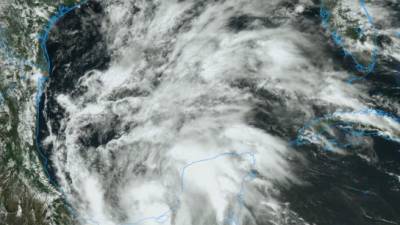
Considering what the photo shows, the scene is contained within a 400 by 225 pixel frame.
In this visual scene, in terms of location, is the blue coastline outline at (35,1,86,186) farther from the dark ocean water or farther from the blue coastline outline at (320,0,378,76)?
the blue coastline outline at (320,0,378,76)

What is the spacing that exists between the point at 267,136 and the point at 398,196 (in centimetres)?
566

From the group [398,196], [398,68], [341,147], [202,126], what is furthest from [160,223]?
[398,68]

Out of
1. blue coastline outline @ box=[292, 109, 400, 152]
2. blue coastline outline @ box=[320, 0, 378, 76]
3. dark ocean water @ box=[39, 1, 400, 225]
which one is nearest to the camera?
dark ocean water @ box=[39, 1, 400, 225]

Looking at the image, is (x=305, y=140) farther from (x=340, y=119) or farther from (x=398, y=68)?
(x=398, y=68)

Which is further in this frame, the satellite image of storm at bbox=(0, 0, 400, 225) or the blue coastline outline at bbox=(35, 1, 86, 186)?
the blue coastline outline at bbox=(35, 1, 86, 186)

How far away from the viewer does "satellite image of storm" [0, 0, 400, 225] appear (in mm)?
14406

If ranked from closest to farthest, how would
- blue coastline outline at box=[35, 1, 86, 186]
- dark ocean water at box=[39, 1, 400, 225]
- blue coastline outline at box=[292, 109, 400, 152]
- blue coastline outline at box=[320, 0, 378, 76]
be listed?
dark ocean water at box=[39, 1, 400, 225], blue coastline outline at box=[292, 109, 400, 152], blue coastline outline at box=[320, 0, 378, 76], blue coastline outline at box=[35, 1, 86, 186]

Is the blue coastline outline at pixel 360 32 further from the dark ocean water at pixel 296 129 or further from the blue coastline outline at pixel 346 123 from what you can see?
the dark ocean water at pixel 296 129

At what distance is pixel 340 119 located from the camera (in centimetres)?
1466

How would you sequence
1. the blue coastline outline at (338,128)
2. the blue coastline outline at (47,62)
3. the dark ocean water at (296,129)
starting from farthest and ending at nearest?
1. the blue coastline outline at (47,62)
2. the blue coastline outline at (338,128)
3. the dark ocean water at (296,129)

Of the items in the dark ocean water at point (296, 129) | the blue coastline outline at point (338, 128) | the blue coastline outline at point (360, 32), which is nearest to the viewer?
the dark ocean water at point (296, 129)

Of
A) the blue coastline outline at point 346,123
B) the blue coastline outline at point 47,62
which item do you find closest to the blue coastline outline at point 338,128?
the blue coastline outline at point 346,123

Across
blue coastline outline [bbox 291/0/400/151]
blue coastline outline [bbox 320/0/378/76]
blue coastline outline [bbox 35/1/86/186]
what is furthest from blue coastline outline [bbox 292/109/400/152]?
blue coastline outline [bbox 35/1/86/186]

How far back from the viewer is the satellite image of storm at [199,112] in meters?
14.4
